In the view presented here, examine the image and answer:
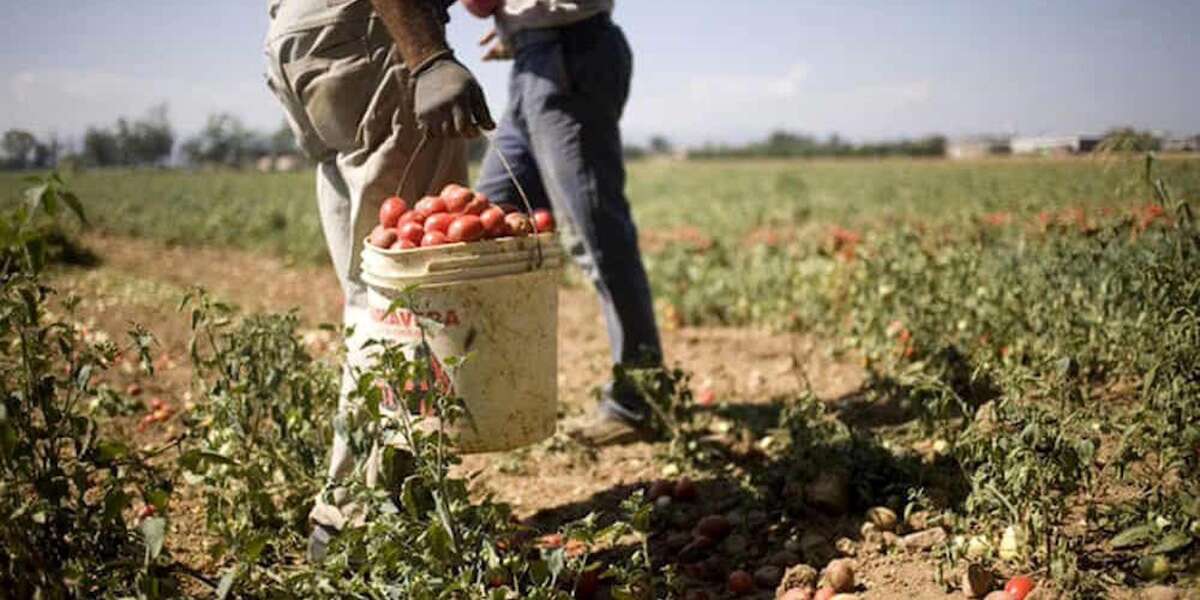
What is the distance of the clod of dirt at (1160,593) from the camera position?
1740 mm


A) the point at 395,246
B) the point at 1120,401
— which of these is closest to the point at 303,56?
the point at 395,246

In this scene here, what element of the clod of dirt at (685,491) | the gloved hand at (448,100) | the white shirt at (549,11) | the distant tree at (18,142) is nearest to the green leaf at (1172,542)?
the clod of dirt at (685,491)

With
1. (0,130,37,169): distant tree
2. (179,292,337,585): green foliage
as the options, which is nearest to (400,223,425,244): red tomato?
(179,292,337,585): green foliage

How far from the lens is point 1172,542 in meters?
1.77

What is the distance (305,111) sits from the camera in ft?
7.88

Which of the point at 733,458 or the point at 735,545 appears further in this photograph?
the point at 733,458

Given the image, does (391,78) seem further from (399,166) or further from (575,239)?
(575,239)

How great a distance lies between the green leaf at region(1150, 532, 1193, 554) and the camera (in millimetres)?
1764

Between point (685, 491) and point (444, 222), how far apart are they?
4.11ft

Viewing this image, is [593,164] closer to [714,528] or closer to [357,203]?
[357,203]

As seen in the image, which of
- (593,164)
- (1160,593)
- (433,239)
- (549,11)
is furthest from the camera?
(593,164)

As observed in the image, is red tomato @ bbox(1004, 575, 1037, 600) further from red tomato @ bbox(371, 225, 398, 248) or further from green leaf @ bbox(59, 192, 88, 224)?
green leaf @ bbox(59, 192, 88, 224)

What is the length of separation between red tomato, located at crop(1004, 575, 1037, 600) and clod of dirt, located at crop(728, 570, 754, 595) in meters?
0.59

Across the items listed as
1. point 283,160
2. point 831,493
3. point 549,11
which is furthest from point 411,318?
point 283,160
